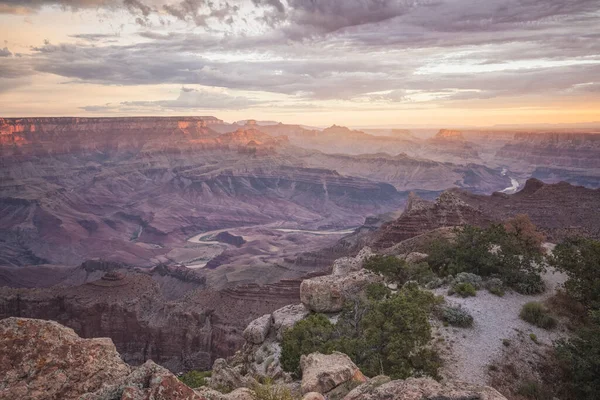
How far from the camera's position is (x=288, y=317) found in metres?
25.2

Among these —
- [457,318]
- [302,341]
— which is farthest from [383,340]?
[457,318]

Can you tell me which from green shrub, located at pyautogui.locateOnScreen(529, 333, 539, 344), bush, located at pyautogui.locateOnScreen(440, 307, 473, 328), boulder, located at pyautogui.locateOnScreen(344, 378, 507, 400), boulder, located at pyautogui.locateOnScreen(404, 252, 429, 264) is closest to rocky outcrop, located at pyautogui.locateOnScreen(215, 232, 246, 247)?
boulder, located at pyautogui.locateOnScreen(404, 252, 429, 264)

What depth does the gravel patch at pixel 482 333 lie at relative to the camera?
16.6 metres

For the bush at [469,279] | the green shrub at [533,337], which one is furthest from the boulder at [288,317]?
the green shrub at [533,337]

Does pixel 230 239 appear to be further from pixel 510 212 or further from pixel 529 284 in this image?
pixel 529 284

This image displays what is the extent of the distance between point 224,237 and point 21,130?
4562 inches

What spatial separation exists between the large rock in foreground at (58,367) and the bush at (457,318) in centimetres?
1521

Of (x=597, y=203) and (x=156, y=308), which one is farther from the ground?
(x=597, y=203)

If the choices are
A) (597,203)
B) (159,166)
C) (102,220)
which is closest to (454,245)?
(597,203)

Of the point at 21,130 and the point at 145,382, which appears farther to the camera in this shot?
the point at 21,130

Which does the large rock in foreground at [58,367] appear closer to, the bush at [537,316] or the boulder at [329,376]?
the boulder at [329,376]

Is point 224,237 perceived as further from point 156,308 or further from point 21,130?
point 21,130

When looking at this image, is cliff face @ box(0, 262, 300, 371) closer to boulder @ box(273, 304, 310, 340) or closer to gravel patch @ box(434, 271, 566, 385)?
boulder @ box(273, 304, 310, 340)

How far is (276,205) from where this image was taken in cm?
16525
